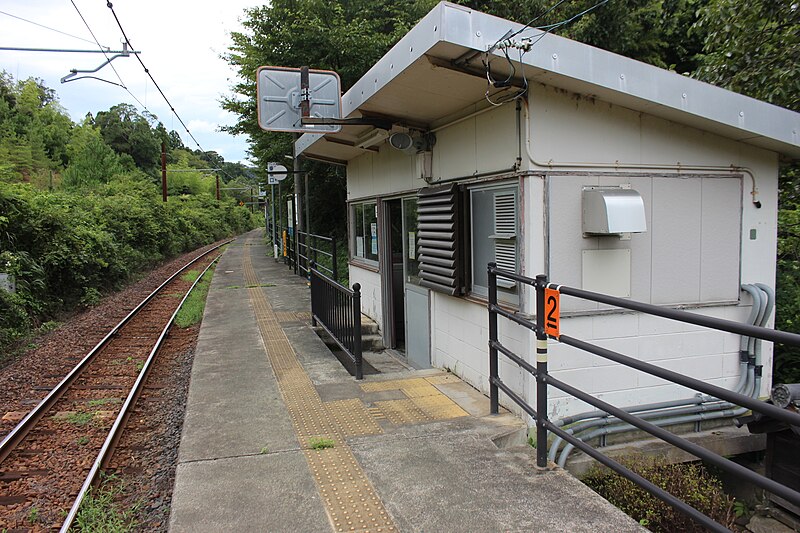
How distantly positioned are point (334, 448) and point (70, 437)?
2.90m

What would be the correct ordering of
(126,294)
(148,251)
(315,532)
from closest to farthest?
1. (315,532)
2. (126,294)
3. (148,251)

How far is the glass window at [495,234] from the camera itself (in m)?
4.73

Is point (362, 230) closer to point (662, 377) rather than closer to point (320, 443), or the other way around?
point (320, 443)

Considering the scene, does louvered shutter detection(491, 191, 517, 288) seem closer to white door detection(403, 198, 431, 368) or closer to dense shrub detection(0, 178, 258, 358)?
white door detection(403, 198, 431, 368)

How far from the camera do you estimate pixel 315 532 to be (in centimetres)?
295

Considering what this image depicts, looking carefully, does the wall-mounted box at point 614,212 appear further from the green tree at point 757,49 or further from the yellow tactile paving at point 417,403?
the green tree at point 757,49

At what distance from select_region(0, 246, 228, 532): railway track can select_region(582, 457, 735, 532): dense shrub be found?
3.65m

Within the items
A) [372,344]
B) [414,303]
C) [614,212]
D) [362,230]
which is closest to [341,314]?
[414,303]

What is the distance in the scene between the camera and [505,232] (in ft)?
15.9

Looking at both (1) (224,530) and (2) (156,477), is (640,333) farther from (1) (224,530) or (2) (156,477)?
(2) (156,477)

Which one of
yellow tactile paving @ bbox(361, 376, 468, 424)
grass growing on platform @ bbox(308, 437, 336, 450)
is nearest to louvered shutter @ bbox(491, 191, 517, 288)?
yellow tactile paving @ bbox(361, 376, 468, 424)

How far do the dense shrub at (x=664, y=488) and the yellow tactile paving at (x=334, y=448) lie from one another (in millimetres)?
1765

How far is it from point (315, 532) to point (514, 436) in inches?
72.8

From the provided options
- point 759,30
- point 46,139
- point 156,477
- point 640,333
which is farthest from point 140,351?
point 46,139
